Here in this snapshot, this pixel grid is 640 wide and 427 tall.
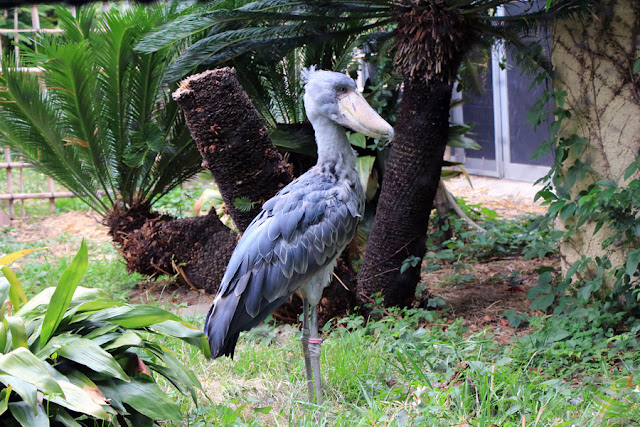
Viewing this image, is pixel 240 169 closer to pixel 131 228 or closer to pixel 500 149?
pixel 131 228

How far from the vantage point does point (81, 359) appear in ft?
8.22

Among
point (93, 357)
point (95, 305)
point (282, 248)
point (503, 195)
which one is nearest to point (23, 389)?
point (93, 357)

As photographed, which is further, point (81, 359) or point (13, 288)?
point (13, 288)

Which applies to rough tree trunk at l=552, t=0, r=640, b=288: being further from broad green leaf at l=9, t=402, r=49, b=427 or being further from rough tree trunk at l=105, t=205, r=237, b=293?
broad green leaf at l=9, t=402, r=49, b=427

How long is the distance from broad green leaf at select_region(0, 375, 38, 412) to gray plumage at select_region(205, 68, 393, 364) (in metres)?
0.93

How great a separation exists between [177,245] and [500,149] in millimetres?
5433

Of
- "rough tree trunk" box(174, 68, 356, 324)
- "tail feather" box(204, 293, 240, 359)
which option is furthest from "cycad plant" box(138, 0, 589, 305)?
"tail feather" box(204, 293, 240, 359)

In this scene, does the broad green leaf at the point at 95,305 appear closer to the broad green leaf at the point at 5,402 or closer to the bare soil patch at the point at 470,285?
the broad green leaf at the point at 5,402

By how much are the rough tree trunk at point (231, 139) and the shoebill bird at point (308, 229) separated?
68 centimetres

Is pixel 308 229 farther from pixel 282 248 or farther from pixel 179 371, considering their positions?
pixel 179 371

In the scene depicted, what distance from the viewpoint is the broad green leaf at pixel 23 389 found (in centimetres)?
224

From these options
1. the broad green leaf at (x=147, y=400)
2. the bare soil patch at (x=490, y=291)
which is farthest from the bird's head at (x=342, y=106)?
the bare soil patch at (x=490, y=291)

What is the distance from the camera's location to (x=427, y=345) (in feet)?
12.0

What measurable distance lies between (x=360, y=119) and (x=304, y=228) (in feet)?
2.01
